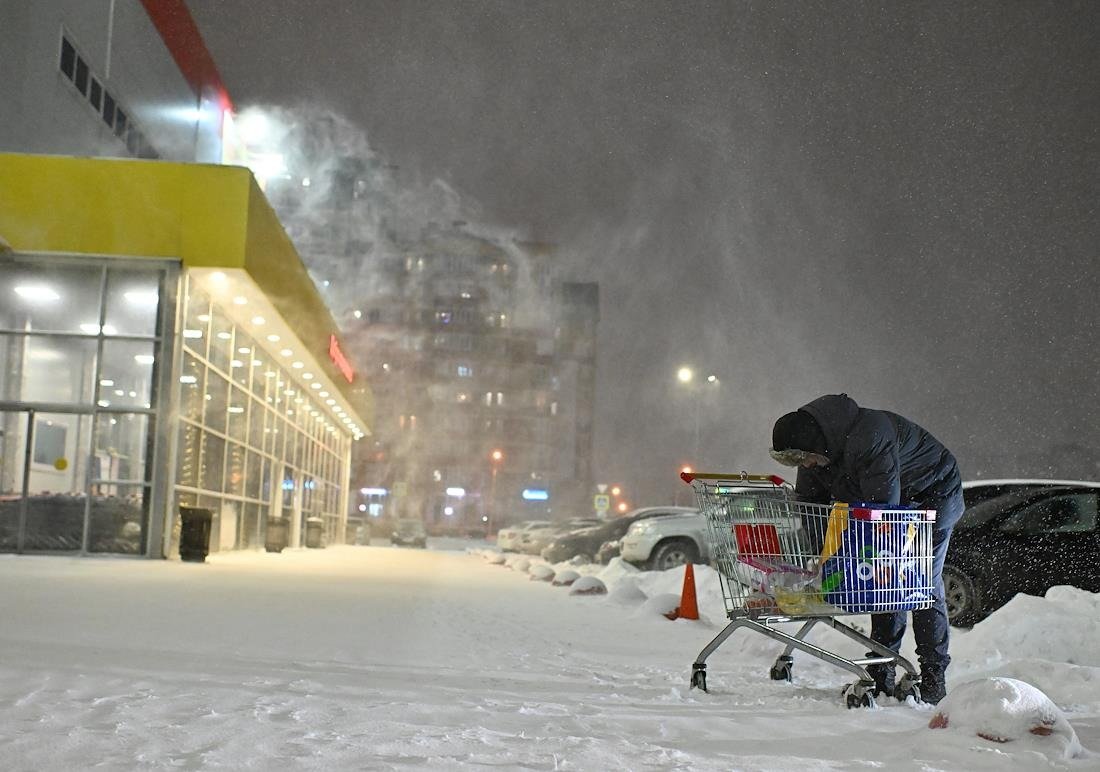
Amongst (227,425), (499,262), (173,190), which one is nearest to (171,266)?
(173,190)

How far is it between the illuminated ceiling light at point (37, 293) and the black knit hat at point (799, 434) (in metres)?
14.8

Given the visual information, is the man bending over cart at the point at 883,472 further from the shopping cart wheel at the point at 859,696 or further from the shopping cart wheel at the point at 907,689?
the shopping cart wheel at the point at 859,696

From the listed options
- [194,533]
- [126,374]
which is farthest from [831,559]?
[126,374]

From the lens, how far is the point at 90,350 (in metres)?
16.9

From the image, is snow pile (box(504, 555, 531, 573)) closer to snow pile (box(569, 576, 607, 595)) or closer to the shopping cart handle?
snow pile (box(569, 576, 607, 595))

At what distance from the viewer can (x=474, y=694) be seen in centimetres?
520

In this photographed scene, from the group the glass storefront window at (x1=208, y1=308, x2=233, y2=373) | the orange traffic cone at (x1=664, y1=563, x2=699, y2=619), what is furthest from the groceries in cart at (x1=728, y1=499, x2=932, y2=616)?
the glass storefront window at (x1=208, y1=308, x2=233, y2=373)

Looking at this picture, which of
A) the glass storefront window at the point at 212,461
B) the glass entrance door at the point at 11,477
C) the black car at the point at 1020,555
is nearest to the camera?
the black car at the point at 1020,555

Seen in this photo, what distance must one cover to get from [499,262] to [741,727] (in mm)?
101844

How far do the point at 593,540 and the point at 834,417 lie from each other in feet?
61.4

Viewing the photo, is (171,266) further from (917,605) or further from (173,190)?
(917,605)

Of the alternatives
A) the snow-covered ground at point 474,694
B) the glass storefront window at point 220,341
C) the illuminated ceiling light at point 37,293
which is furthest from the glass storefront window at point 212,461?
the snow-covered ground at point 474,694

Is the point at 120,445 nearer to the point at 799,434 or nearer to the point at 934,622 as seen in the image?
the point at 799,434

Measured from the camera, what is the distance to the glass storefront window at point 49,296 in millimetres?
16625
